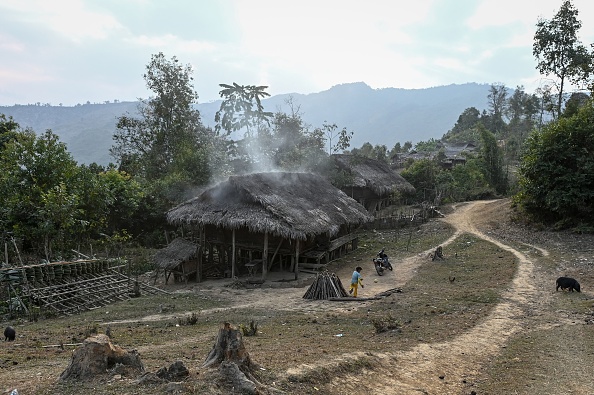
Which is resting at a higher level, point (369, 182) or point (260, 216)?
point (369, 182)

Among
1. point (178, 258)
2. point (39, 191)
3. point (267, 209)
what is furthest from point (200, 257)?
point (39, 191)

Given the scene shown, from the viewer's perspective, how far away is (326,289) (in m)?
13.2

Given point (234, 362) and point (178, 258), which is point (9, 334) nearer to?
point (234, 362)

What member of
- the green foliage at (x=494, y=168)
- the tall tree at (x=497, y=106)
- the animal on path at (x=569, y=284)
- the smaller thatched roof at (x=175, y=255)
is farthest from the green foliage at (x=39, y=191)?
the tall tree at (x=497, y=106)

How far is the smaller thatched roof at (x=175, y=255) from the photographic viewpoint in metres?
17.1

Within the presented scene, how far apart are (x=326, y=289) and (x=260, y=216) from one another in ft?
15.4

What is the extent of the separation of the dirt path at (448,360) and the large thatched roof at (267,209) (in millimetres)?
7975

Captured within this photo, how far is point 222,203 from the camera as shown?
18.2 meters

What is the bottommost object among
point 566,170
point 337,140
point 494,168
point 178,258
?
point 178,258

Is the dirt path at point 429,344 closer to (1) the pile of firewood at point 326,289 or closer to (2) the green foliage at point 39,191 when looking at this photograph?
(1) the pile of firewood at point 326,289

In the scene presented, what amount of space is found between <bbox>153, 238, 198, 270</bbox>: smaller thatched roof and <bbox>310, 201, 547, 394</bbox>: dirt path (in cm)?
1154

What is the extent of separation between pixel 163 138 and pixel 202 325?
91.6 ft

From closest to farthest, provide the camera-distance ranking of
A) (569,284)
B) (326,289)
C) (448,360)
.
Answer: (448,360) → (569,284) → (326,289)

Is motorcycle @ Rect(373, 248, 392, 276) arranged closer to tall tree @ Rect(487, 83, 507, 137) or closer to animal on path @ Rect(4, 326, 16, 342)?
animal on path @ Rect(4, 326, 16, 342)
